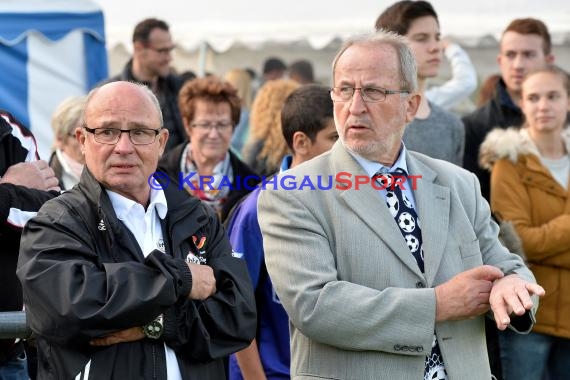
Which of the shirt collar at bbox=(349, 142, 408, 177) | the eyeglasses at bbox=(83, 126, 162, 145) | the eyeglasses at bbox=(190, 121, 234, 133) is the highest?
the eyeglasses at bbox=(83, 126, 162, 145)

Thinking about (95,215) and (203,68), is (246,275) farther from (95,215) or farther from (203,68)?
(203,68)

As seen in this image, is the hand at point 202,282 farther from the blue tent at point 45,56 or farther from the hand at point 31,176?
the blue tent at point 45,56

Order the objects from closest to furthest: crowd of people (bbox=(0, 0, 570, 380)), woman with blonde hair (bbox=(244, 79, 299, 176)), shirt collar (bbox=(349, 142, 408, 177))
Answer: crowd of people (bbox=(0, 0, 570, 380)), shirt collar (bbox=(349, 142, 408, 177)), woman with blonde hair (bbox=(244, 79, 299, 176))

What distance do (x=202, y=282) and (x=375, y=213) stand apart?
0.69 meters

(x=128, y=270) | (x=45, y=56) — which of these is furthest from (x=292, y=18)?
(x=128, y=270)

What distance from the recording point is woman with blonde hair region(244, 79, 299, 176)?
6.96 meters

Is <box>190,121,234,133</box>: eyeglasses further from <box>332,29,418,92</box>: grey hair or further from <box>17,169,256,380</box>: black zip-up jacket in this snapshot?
<box>17,169,256,380</box>: black zip-up jacket

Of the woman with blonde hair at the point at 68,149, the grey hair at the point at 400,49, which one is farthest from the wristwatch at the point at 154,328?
the woman with blonde hair at the point at 68,149

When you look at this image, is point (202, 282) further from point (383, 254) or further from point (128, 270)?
point (383, 254)

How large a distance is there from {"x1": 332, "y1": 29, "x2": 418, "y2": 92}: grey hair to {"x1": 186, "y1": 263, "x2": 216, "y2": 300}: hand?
99cm

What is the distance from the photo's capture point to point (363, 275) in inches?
155

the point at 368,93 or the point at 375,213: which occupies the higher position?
the point at 368,93

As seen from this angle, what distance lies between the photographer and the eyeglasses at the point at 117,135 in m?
3.94

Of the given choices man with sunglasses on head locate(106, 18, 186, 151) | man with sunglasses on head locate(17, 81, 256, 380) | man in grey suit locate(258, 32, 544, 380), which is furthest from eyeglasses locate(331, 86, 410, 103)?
man with sunglasses on head locate(106, 18, 186, 151)
